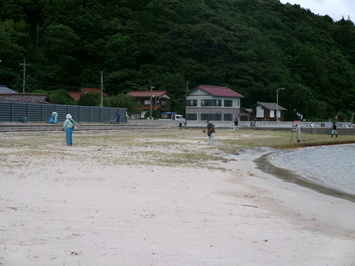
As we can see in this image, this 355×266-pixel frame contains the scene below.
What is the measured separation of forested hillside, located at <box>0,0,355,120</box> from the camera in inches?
3487

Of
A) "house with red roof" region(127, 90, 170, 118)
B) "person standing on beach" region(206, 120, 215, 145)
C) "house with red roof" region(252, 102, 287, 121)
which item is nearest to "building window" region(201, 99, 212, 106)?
"house with red roof" region(127, 90, 170, 118)

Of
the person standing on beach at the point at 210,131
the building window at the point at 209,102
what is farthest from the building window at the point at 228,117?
the person standing on beach at the point at 210,131

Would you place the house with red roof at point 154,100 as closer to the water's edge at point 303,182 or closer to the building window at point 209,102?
the building window at point 209,102

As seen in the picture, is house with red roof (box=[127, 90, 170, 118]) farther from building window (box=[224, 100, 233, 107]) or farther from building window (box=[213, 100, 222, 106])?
building window (box=[224, 100, 233, 107])

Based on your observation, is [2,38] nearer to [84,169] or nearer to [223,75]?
[223,75]

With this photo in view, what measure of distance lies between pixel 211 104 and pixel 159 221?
72588 mm

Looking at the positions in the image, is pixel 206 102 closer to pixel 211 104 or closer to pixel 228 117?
pixel 211 104

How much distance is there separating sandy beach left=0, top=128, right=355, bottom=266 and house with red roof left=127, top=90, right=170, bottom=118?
70.0m

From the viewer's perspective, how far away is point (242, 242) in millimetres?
6078

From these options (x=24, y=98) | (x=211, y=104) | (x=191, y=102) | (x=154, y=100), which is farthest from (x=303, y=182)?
(x=154, y=100)

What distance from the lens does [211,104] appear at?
78.9 metres

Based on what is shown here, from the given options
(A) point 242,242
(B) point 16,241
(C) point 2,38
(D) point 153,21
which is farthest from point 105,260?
(D) point 153,21

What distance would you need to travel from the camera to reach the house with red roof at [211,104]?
7869cm

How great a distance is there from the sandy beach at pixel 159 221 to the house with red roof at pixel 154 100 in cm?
7000
